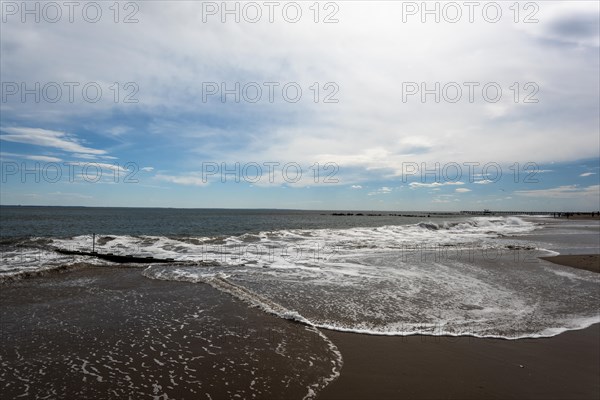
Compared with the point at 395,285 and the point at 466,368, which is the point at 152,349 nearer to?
the point at 466,368

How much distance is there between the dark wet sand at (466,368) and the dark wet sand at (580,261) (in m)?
12.0

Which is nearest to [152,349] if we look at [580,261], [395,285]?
[395,285]

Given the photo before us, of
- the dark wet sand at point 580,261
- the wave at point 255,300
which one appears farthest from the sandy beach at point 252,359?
the dark wet sand at point 580,261

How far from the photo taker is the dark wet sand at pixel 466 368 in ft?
17.9

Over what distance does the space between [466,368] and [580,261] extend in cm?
1789

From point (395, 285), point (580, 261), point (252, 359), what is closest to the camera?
point (252, 359)

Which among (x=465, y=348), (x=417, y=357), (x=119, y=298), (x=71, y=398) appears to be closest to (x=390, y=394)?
(x=417, y=357)

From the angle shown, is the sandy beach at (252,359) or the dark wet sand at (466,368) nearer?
the dark wet sand at (466,368)

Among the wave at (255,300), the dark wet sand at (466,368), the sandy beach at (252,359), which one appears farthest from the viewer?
the wave at (255,300)

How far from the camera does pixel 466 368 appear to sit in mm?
6246

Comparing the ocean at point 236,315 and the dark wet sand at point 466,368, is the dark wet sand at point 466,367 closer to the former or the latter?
the dark wet sand at point 466,368

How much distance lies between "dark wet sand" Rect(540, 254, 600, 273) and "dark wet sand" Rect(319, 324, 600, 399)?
11978mm

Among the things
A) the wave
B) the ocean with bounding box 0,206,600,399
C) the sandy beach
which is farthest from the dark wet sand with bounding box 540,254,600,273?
the wave

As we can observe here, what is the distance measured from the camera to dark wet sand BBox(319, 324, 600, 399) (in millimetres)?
5441
